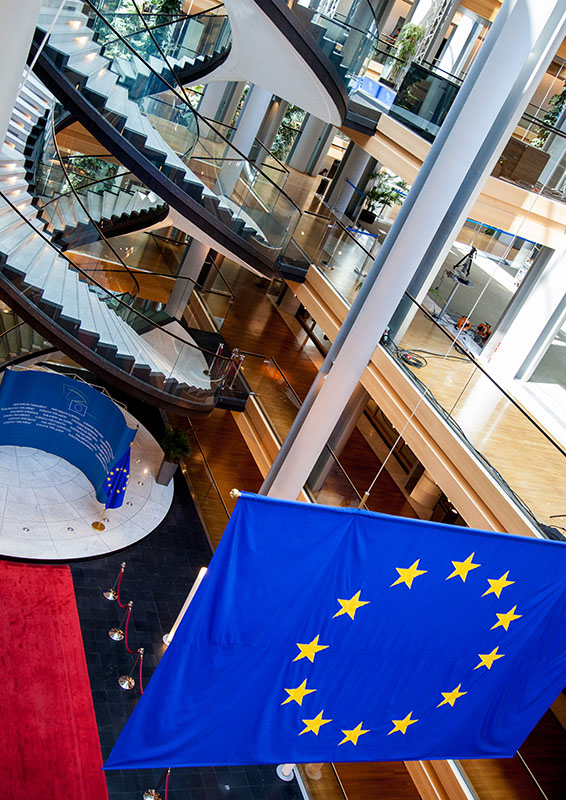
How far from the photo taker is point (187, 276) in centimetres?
1758

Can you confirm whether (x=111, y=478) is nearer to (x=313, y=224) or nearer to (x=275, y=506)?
(x=313, y=224)

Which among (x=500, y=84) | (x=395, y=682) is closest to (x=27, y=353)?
(x=500, y=84)

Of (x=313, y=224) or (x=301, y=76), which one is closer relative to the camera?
(x=301, y=76)

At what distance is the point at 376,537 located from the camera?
468 cm

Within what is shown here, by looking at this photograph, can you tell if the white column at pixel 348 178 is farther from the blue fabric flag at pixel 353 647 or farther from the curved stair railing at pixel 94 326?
the blue fabric flag at pixel 353 647

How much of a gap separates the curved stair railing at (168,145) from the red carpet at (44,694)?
5.86m

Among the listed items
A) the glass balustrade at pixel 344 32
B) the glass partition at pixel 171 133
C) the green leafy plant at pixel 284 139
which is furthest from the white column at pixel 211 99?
the glass balustrade at pixel 344 32

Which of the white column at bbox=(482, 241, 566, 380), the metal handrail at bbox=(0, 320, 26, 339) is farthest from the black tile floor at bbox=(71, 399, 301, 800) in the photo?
the white column at bbox=(482, 241, 566, 380)

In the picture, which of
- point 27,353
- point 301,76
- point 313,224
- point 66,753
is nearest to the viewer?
point 66,753

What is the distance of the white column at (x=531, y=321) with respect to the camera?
11.2 m

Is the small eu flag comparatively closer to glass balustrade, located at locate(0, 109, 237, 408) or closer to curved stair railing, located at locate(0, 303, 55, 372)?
glass balustrade, located at locate(0, 109, 237, 408)

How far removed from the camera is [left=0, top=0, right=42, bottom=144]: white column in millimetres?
2883

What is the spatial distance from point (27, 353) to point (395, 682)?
30.4 ft

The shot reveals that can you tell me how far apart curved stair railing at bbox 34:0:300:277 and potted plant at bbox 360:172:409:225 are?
4.83m
